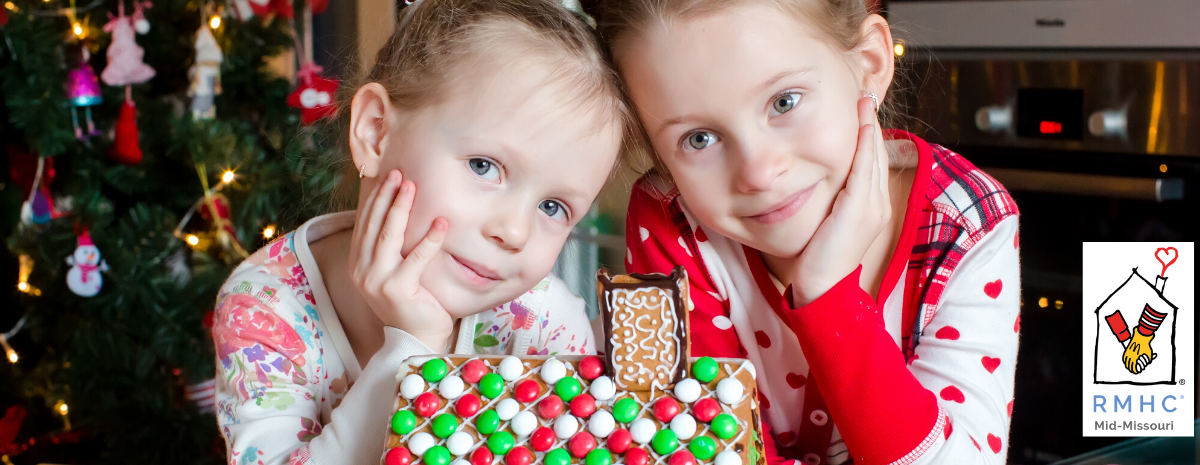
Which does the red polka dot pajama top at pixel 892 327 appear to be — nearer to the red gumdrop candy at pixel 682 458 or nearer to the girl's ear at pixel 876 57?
the girl's ear at pixel 876 57

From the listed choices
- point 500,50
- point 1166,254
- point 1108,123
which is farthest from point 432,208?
point 1108,123

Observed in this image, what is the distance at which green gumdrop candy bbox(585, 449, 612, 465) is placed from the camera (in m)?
0.70

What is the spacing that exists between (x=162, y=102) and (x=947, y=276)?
1780 mm

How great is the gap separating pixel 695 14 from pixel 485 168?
0.26 m

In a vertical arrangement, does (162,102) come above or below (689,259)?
above

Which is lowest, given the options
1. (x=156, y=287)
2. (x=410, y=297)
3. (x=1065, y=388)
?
(x=1065, y=388)

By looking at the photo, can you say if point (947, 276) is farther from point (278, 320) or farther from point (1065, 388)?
point (1065, 388)

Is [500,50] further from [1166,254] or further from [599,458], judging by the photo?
[1166,254]

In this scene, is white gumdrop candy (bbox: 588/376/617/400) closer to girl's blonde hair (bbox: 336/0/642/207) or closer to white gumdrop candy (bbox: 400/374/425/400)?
white gumdrop candy (bbox: 400/374/425/400)

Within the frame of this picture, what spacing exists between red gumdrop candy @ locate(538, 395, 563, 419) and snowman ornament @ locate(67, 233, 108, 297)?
1.76 m

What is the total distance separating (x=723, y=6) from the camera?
92cm

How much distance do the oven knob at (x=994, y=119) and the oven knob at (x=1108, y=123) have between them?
0.18 m

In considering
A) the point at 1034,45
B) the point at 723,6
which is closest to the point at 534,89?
the point at 723,6

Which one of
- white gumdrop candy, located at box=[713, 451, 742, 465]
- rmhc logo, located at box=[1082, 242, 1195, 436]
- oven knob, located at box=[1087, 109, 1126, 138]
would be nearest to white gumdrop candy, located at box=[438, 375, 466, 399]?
white gumdrop candy, located at box=[713, 451, 742, 465]
